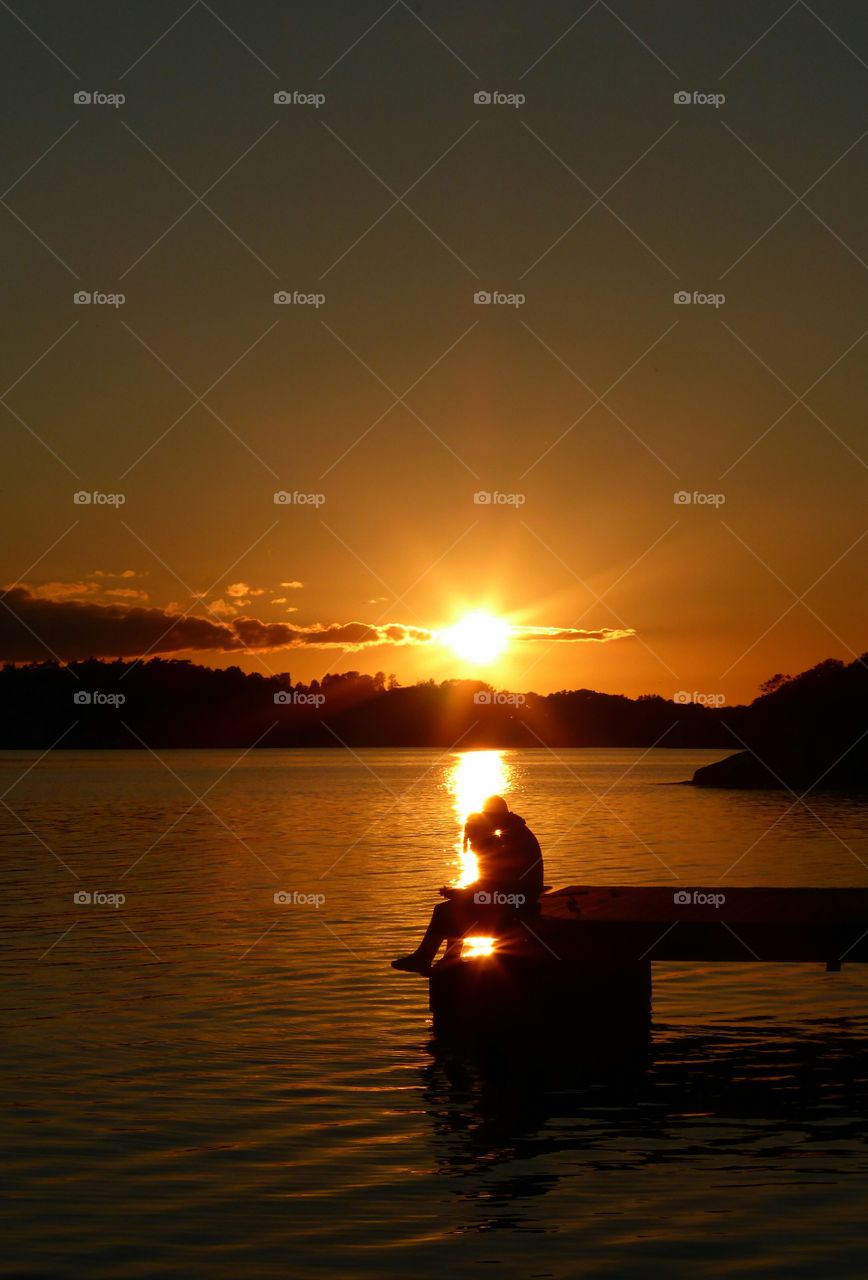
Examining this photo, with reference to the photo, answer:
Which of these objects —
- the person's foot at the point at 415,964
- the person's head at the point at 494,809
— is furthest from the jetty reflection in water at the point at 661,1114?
the person's head at the point at 494,809

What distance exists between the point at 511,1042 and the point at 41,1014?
7.23 m

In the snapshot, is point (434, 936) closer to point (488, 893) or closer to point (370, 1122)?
point (488, 893)

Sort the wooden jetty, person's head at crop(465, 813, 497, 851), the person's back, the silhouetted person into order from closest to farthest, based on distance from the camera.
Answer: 1. person's head at crop(465, 813, 497, 851)
2. the wooden jetty
3. the silhouetted person
4. the person's back

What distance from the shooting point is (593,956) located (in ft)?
66.8

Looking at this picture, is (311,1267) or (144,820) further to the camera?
(144,820)

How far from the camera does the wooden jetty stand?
20.0m

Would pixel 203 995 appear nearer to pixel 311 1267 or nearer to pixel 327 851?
pixel 311 1267

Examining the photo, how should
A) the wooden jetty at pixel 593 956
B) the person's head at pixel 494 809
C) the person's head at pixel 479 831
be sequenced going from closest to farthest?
the person's head at pixel 479 831
the person's head at pixel 494 809
the wooden jetty at pixel 593 956

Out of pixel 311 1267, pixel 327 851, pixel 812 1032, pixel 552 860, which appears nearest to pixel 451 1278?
pixel 311 1267

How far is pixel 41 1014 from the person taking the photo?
870 inches

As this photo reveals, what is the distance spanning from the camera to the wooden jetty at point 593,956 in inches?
787

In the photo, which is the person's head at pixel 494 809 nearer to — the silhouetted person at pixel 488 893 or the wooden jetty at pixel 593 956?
the silhouetted person at pixel 488 893

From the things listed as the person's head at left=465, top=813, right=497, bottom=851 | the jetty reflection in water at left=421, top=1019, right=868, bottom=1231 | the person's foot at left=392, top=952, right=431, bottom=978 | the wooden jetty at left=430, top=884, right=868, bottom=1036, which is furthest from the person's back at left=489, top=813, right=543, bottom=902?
the jetty reflection in water at left=421, top=1019, right=868, bottom=1231

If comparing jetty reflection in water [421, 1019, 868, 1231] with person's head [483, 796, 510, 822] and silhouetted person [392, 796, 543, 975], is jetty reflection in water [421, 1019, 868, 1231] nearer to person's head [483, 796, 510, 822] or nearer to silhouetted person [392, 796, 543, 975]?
silhouetted person [392, 796, 543, 975]
